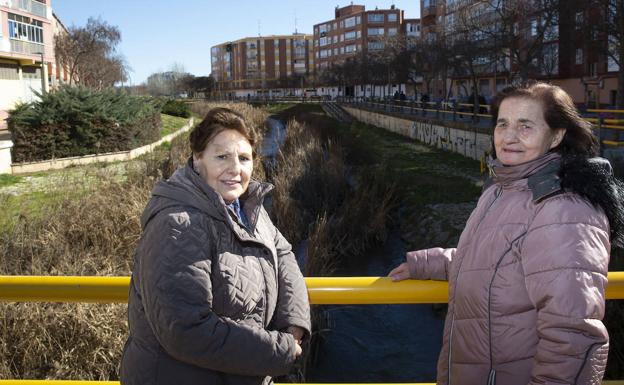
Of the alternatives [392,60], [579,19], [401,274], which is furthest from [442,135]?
[392,60]

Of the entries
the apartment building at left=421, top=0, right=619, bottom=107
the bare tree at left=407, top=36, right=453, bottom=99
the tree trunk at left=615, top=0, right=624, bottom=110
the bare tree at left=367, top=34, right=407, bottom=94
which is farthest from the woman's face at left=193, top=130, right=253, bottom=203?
the bare tree at left=367, top=34, right=407, bottom=94

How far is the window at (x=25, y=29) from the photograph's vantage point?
3529 cm

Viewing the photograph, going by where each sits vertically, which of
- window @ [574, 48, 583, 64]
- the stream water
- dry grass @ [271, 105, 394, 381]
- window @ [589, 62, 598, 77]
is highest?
window @ [574, 48, 583, 64]

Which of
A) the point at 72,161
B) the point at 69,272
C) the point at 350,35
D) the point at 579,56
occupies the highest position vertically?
the point at 350,35

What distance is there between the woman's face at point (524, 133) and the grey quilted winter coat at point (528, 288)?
0.08m

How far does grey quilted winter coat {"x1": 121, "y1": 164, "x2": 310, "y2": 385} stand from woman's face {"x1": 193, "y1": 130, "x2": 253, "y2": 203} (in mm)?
88

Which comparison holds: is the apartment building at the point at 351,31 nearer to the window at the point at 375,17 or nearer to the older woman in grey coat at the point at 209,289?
the window at the point at 375,17

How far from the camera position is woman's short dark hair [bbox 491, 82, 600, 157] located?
1798 millimetres

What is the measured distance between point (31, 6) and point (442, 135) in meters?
28.1

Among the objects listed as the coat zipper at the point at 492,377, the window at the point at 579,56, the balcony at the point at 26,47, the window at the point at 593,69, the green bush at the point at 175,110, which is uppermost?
the balcony at the point at 26,47

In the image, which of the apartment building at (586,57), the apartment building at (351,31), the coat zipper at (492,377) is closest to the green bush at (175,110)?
the apartment building at (586,57)

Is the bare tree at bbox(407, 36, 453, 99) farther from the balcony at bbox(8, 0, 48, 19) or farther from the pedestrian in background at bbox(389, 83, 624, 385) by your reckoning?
the pedestrian in background at bbox(389, 83, 624, 385)

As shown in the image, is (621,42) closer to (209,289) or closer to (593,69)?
(593,69)

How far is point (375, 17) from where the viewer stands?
313 ft
